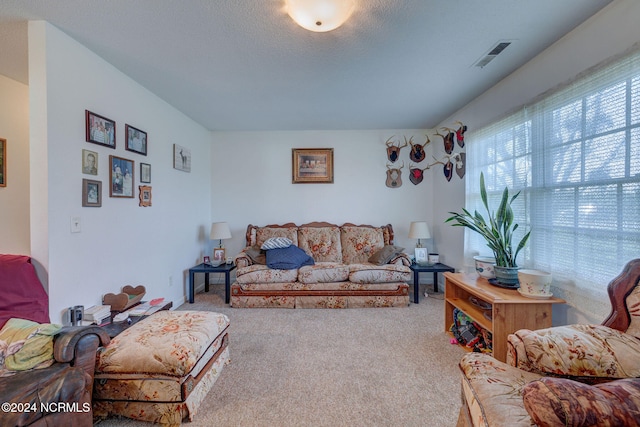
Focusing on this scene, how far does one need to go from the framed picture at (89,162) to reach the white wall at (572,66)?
3.70 meters

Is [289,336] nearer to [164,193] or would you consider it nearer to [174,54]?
[164,193]

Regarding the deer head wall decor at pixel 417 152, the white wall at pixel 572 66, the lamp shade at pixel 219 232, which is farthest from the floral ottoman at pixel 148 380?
the deer head wall decor at pixel 417 152

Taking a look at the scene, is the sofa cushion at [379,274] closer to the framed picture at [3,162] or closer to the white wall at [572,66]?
the white wall at [572,66]

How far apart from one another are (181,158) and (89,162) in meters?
1.34

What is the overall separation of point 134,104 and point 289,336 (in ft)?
9.15

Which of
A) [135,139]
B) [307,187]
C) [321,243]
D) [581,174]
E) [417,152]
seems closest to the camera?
[581,174]

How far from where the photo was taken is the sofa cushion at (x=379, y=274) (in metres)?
3.10

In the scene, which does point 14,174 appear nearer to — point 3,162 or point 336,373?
point 3,162

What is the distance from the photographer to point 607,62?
152 centimetres

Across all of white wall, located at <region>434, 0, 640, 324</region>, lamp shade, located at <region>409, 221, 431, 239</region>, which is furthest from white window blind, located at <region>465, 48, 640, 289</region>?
lamp shade, located at <region>409, 221, 431, 239</region>

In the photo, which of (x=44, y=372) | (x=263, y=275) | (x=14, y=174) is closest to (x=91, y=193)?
(x=14, y=174)

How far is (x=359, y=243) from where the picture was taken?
12.4 feet

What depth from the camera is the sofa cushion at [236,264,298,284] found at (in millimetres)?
3125

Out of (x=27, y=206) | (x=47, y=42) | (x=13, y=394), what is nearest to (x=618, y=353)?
(x=13, y=394)
